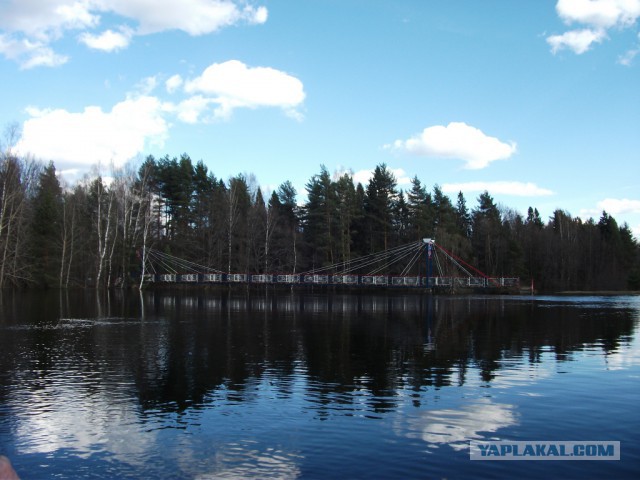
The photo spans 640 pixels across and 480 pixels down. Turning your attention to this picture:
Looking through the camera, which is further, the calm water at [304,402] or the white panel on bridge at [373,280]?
the white panel on bridge at [373,280]

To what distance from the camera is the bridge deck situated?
66.8m

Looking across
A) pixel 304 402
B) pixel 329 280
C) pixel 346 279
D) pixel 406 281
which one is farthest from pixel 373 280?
pixel 304 402

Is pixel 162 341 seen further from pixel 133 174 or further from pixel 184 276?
pixel 133 174

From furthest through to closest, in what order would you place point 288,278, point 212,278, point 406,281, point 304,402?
point 212,278, point 288,278, point 406,281, point 304,402

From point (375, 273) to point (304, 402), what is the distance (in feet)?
208

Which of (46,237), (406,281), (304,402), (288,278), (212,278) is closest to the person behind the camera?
(304,402)

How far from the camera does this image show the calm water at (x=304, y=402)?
8.55 meters

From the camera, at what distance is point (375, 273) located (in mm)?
74938

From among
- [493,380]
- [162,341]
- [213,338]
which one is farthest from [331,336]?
[493,380]

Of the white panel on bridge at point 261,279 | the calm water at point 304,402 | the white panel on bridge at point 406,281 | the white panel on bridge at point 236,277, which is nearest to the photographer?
the calm water at point 304,402

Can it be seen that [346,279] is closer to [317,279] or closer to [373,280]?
[373,280]

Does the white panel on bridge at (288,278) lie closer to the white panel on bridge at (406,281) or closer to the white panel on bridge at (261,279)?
the white panel on bridge at (261,279)

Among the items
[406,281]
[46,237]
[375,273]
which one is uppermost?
[46,237]

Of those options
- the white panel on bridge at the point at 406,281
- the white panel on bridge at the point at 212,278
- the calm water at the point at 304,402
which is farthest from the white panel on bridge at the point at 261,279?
the calm water at the point at 304,402
